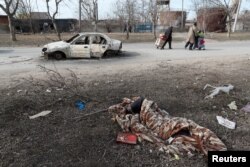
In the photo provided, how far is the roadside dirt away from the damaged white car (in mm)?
4712

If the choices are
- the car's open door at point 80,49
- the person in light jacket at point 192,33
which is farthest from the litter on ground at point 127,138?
the person in light jacket at point 192,33

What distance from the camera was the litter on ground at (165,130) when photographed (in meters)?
3.74

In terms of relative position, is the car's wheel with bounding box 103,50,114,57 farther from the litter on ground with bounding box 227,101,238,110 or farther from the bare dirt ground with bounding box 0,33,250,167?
the litter on ground with bounding box 227,101,238,110

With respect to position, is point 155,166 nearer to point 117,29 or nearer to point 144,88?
point 144,88

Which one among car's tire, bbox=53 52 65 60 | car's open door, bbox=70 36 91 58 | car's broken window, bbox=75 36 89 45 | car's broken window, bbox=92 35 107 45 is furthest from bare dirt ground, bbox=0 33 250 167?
car's broken window, bbox=92 35 107 45

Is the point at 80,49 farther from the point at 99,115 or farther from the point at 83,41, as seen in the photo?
the point at 99,115

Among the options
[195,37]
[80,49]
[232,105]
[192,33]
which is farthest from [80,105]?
[195,37]

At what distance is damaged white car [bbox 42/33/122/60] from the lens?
501 inches

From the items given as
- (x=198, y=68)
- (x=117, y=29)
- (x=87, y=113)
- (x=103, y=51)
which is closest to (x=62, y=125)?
(x=87, y=113)

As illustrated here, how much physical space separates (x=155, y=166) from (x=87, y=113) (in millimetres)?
2009

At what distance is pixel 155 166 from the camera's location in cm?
354

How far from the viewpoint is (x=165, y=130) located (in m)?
4.09

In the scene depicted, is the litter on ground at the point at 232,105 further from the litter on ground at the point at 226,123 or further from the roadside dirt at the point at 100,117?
the litter on ground at the point at 226,123

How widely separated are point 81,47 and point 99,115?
820 centimetres
